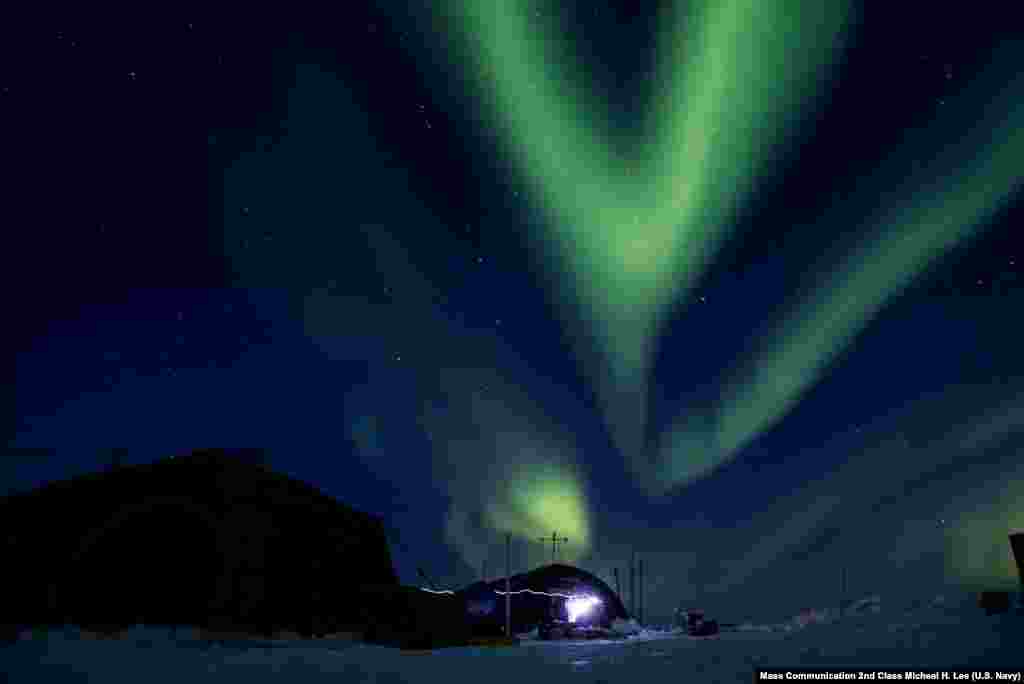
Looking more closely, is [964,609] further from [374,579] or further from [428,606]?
[374,579]

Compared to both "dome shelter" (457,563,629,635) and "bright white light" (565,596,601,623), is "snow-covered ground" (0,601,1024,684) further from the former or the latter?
"bright white light" (565,596,601,623)

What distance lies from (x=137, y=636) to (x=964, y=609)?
2370cm

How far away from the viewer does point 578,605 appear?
60531mm

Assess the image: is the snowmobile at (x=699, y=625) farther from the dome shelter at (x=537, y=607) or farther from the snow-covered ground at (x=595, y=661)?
the snow-covered ground at (x=595, y=661)

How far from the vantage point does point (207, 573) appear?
2592 centimetres

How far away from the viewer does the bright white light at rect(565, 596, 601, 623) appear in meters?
59.3

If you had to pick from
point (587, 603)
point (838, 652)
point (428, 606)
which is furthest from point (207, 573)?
point (587, 603)

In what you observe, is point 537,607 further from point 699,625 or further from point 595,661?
point 595,661

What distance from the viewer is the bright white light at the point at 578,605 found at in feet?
195
